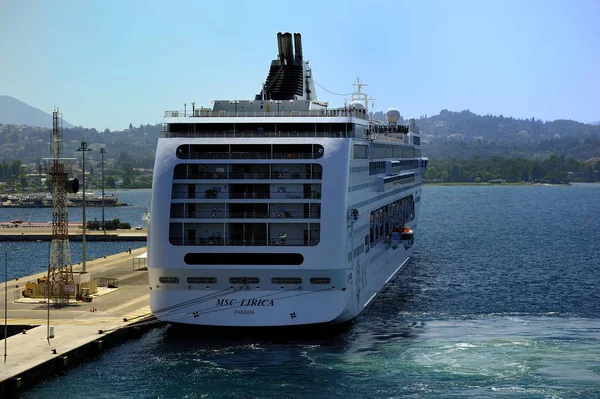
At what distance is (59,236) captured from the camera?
67.7 metres

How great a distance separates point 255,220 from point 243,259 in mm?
2288

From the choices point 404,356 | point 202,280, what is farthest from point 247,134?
point 404,356

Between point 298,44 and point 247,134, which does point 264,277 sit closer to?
point 247,134

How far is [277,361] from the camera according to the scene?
50.2 meters

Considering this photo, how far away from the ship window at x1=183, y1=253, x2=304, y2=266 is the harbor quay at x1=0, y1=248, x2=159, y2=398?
6.67 meters

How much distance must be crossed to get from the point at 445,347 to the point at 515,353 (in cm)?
396

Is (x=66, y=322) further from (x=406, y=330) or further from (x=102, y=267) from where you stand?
(x=102, y=267)

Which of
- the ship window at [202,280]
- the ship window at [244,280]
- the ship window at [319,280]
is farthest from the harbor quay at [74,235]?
the ship window at [319,280]

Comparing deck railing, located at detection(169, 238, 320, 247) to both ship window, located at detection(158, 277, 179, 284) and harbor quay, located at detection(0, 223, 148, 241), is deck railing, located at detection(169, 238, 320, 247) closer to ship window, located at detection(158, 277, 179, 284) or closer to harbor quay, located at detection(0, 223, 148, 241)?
ship window, located at detection(158, 277, 179, 284)

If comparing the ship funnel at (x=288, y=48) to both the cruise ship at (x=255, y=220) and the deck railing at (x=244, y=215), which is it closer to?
the cruise ship at (x=255, y=220)

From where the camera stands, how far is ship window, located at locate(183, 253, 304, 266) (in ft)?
174

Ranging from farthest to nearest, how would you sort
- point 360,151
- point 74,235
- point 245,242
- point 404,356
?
point 74,235 < point 360,151 < point 245,242 < point 404,356

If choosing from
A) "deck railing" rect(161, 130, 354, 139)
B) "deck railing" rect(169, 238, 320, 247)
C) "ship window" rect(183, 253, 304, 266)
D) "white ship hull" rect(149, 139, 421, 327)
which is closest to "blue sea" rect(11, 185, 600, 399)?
"white ship hull" rect(149, 139, 421, 327)

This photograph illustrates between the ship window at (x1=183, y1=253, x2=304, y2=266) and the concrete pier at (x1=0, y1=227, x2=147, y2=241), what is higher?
the ship window at (x1=183, y1=253, x2=304, y2=266)
